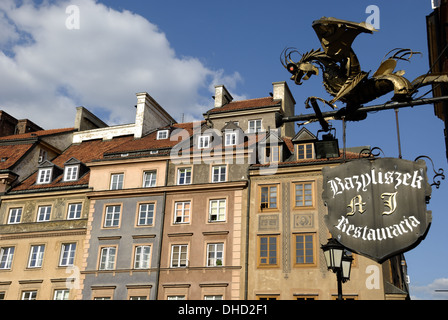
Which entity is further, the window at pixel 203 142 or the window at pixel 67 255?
the window at pixel 203 142

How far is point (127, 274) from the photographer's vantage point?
30.1 metres

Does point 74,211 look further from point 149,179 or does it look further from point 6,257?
point 149,179

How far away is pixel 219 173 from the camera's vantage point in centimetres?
3159

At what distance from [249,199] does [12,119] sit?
26922mm

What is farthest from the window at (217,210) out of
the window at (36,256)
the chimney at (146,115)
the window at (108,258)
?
the chimney at (146,115)

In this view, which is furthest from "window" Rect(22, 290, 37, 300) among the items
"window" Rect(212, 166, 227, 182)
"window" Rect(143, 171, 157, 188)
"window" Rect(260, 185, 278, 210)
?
"window" Rect(260, 185, 278, 210)

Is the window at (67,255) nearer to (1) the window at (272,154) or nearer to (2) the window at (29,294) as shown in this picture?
(2) the window at (29,294)

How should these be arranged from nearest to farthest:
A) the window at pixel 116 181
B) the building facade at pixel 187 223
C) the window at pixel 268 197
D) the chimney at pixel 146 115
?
the building facade at pixel 187 223 < the window at pixel 268 197 < the window at pixel 116 181 < the chimney at pixel 146 115

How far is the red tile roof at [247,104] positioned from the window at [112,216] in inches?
376

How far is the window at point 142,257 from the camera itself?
99.4 feet

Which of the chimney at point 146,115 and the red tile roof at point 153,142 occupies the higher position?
the chimney at point 146,115
